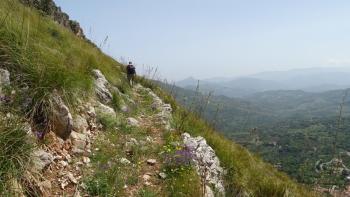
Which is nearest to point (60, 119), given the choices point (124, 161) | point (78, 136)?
point (78, 136)

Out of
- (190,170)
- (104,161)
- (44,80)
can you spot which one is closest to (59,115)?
(44,80)

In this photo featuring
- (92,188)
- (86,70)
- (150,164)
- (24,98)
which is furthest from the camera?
(86,70)

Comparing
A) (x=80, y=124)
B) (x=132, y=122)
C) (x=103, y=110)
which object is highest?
(x=103, y=110)

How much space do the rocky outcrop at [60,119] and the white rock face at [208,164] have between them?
2177 millimetres

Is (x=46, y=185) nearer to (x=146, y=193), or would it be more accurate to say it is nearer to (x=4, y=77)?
(x=146, y=193)

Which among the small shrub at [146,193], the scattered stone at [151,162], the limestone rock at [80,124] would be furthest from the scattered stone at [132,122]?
the small shrub at [146,193]

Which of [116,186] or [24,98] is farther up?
[24,98]

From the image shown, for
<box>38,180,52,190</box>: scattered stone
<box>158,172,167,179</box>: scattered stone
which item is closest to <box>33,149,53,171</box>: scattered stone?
<box>38,180,52,190</box>: scattered stone

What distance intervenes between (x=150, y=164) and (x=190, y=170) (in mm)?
767

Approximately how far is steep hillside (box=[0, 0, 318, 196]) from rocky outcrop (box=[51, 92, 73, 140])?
0.05 ft

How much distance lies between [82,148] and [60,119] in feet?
2.08

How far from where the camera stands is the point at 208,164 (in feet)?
21.0

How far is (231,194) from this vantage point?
714cm

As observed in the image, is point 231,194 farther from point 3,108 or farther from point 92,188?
point 3,108
